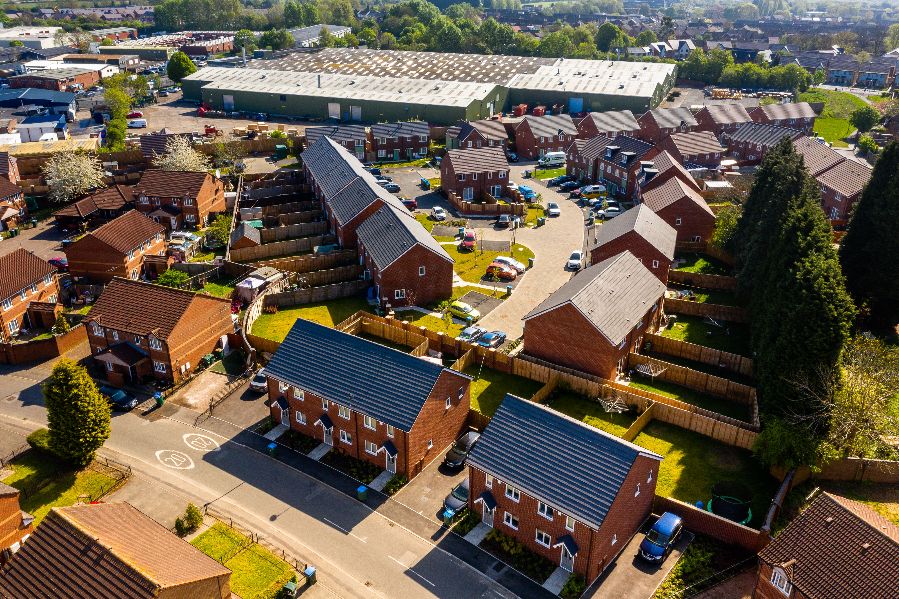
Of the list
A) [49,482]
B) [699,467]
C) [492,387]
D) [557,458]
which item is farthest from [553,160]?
[49,482]

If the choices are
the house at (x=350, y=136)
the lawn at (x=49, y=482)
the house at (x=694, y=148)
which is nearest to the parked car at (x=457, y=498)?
the lawn at (x=49, y=482)

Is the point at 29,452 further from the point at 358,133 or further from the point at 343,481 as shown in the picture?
the point at 358,133

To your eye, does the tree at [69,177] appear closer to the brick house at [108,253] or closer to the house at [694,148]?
the brick house at [108,253]

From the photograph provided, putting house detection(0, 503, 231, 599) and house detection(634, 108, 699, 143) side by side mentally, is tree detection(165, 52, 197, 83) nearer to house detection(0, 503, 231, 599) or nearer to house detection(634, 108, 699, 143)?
house detection(634, 108, 699, 143)

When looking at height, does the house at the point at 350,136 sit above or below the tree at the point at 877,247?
below

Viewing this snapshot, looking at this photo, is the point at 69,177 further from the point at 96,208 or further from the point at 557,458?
the point at 557,458

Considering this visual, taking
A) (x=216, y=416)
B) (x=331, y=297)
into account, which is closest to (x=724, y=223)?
(x=331, y=297)
